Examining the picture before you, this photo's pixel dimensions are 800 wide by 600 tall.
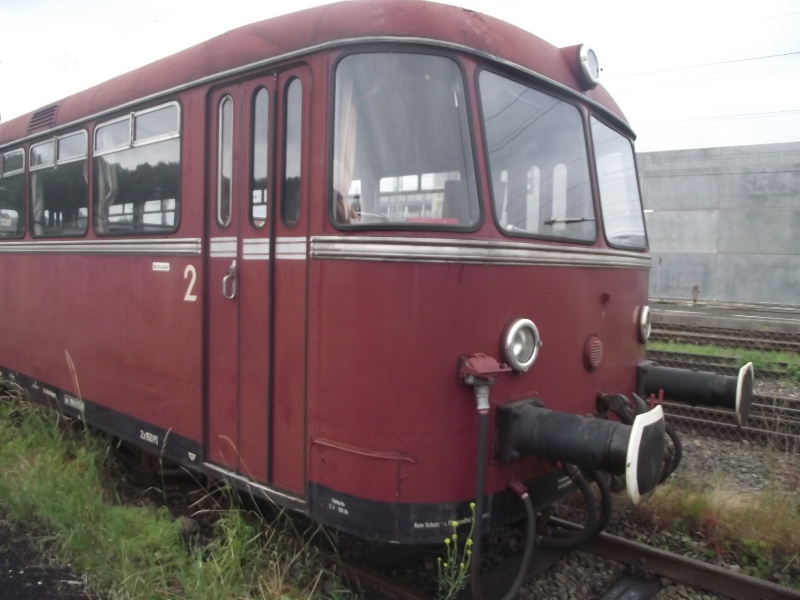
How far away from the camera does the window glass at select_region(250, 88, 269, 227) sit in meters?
3.77

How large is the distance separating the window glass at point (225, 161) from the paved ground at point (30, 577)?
2031 millimetres

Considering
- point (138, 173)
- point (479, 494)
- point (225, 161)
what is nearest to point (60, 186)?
point (138, 173)

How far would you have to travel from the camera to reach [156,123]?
180 inches

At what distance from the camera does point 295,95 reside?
359cm

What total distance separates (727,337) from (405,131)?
409 inches

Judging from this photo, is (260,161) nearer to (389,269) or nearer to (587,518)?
(389,269)

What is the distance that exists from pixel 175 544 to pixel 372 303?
188 cm

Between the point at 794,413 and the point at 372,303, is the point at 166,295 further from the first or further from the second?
the point at 794,413

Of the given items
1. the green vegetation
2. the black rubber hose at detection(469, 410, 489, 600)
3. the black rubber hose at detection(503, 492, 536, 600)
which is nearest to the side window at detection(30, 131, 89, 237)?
the black rubber hose at detection(469, 410, 489, 600)

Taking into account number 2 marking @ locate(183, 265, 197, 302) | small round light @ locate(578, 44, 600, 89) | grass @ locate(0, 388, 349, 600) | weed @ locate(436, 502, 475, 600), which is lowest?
grass @ locate(0, 388, 349, 600)

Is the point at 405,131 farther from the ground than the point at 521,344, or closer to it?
farther from the ground

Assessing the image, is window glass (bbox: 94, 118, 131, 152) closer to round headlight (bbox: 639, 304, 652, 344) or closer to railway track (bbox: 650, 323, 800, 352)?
round headlight (bbox: 639, 304, 652, 344)

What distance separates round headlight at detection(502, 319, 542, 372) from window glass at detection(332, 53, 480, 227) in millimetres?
604

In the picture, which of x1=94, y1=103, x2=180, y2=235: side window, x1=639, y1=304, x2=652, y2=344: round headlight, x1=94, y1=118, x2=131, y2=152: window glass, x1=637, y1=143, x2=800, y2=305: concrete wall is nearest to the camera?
x1=94, y1=103, x2=180, y2=235: side window
